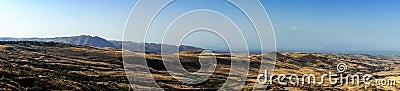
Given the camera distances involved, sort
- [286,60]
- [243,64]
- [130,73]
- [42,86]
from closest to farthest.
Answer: [42,86] < [130,73] < [243,64] < [286,60]

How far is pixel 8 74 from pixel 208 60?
278 ft

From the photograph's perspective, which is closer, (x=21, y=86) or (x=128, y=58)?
(x=21, y=86)

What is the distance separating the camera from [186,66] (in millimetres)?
131750

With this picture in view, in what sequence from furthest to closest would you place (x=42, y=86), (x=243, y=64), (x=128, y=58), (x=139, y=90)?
(x=243, y=64)
(x=128, y=58)
(x=139, y=90)
(x=42, y=86)

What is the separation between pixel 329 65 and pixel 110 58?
397ft

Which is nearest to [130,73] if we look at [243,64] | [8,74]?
[8,74]

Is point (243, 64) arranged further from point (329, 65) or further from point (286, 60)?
point (329, 65)

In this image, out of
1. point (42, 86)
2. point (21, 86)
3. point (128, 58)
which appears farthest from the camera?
point (128, 58)

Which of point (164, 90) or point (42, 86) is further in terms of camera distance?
point (164, 90)

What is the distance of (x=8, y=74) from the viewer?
164 feet

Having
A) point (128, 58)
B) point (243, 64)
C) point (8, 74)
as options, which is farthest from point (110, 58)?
point (8, 74)

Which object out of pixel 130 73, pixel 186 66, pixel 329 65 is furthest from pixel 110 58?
pixel 329 65

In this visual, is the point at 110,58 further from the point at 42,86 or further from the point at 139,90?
the point at 42,86

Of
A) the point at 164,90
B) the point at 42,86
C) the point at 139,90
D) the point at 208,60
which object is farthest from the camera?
the point at 208,60
